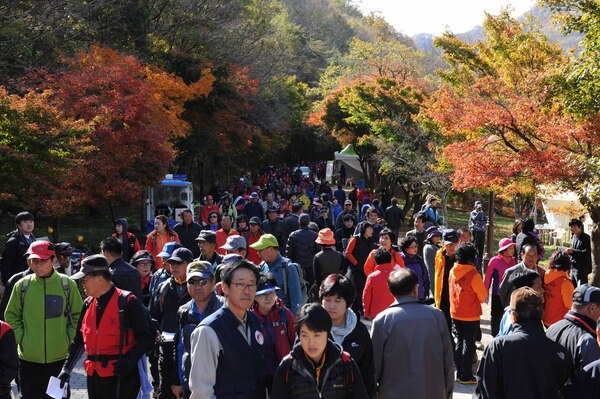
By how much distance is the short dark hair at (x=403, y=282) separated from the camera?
182 inches

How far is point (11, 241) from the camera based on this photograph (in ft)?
28.1

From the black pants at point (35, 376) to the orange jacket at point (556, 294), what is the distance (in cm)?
488

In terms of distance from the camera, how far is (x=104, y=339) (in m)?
5.20

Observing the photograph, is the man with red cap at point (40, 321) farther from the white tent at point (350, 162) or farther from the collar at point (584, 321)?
the white tent at point (350, 162)

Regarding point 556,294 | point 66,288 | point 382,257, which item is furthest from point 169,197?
point 556,294

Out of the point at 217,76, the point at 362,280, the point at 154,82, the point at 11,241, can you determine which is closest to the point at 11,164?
the point at 11,241

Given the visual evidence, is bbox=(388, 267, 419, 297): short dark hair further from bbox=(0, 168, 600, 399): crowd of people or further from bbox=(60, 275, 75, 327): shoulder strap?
bbox=(60, 275, 75, 327): shoulder strap

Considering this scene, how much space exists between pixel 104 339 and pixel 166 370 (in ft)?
2.80

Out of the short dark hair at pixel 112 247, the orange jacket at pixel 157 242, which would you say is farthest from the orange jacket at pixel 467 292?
the orange jacket at pixel 157 242

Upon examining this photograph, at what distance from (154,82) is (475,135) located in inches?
492

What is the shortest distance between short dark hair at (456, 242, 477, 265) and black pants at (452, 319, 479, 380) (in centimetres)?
70

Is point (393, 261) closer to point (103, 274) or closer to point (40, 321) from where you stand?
point (103, 274)

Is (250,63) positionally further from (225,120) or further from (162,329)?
(162,329)

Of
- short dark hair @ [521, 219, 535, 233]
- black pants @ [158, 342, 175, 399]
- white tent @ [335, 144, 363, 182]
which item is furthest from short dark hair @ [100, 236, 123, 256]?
white tent @ [335, 144, 363, 182]
